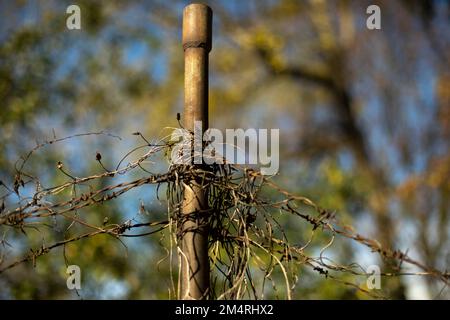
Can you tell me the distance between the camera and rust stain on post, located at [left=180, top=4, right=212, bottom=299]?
6.01ft

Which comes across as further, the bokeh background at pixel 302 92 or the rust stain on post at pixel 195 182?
the bokeh background at pixel 302 92

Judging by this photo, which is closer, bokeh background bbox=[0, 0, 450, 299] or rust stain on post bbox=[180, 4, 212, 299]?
rust stain on post bbox=[180, 4, 212, 299]

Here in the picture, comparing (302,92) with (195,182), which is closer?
(195,182)

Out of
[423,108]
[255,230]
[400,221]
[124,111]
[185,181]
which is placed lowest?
[255,230]

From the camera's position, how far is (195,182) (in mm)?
1908

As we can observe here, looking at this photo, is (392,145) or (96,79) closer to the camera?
(96,79)

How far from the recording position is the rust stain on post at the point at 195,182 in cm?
183
